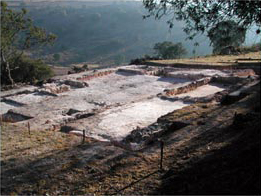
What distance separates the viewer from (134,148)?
5.91 meters

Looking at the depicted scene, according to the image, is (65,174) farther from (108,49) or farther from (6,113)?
(108,49)

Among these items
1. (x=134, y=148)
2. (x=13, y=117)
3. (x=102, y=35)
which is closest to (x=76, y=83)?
(x=13, y=117)

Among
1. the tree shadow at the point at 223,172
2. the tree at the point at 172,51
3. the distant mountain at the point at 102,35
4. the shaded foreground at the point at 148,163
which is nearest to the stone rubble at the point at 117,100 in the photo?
the shaded foreground at the point at 148,163

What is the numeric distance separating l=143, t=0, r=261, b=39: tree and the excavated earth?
5.35 feet

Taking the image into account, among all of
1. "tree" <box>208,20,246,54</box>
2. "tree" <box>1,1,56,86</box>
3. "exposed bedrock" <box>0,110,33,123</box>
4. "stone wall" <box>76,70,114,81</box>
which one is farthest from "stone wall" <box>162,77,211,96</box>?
"tree" <box>1,1,56,86</box>

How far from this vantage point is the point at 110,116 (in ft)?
28.2

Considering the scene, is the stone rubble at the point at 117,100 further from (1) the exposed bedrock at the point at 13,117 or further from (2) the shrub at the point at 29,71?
(2) the shrub at the point at 29,71

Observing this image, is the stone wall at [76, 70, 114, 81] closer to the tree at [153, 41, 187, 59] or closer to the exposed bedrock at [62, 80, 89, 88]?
the exposed bedrock at [62, 80, 89, 88]

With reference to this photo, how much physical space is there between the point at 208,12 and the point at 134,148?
2777mm

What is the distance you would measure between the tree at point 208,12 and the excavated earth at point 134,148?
1.63 m

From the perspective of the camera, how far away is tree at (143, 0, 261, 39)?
4293mm

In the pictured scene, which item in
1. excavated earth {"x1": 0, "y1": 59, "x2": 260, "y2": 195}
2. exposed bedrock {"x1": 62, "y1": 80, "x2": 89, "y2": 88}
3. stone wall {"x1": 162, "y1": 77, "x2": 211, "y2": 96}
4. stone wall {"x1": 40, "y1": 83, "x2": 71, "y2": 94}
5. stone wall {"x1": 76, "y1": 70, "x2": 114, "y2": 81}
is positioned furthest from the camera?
stone wall {"x1": 76, "y1": 70, "x2": 114, "y2": 81}

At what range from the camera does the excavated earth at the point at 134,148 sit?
151 inches

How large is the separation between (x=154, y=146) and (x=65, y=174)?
5.40ft
